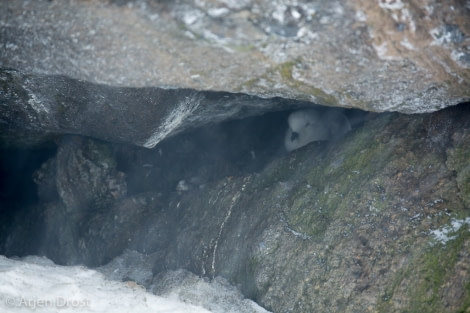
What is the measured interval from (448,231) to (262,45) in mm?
1583

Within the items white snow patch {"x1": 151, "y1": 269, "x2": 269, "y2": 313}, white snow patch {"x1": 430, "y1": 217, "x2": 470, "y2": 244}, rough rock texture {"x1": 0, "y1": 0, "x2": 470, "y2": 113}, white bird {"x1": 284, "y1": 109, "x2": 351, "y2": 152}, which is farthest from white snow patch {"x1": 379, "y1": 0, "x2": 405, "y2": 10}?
white snow patch {"x1": 151, "y1": 269, "x2": 269, "y2": 313}

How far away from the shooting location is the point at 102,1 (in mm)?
2250

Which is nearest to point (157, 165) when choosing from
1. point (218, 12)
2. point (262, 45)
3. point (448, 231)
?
point (262, 45)

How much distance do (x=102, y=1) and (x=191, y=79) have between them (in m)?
0.64

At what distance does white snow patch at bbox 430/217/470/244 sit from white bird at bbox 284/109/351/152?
61.1 inches

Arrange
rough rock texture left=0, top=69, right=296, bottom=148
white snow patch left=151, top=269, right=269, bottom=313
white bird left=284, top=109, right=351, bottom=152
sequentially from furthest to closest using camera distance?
white bird left=284, top=109, right=351, bottom=152
rough rock texture left=0, top=69, right=296, bottom=148
white snow patch left=151, top=269, right=269, bottom=313

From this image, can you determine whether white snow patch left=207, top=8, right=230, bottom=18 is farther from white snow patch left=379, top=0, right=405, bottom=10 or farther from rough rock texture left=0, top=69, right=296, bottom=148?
rough rock texture left=0, top=69, right=296, bottom=148

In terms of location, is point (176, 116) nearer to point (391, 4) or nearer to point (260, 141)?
point (260, 141)

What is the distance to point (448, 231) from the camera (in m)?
2.62

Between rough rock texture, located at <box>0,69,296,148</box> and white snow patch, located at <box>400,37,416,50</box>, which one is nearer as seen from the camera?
white snow patch, located at <box>400,37,416,50</box>

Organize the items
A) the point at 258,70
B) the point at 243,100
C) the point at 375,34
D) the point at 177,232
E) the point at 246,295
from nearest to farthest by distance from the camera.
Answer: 1. the point at 375,34
2. the point at 258,70
3. the point at 246,295
4. the point at 243,100
5. the point at 177,232

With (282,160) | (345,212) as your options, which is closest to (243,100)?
(282,160)

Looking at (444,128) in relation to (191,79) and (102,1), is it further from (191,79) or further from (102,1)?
(102,1)

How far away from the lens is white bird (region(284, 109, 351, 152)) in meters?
4.14
